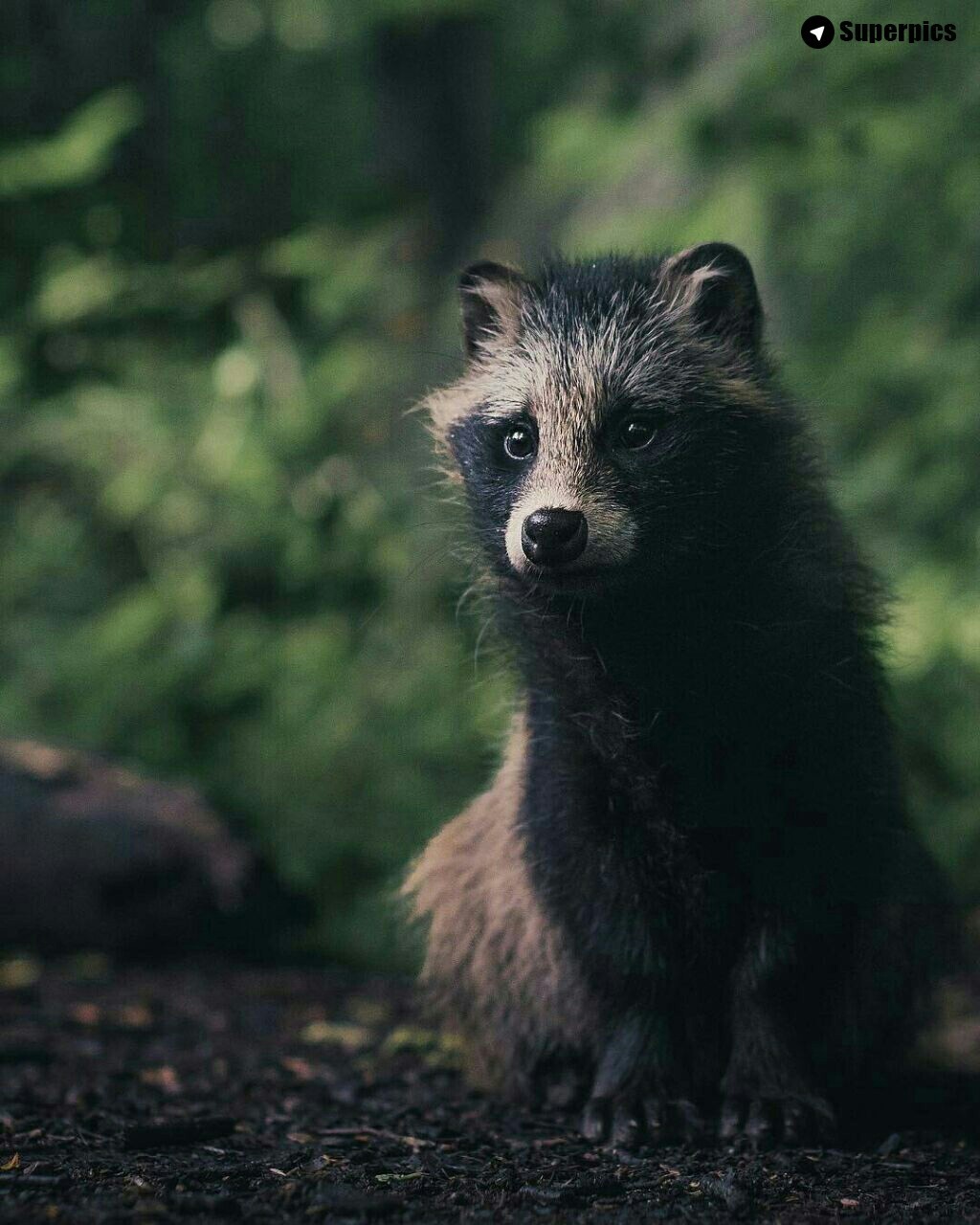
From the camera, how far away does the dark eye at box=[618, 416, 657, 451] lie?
3311mm

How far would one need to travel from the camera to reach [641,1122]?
3406 mm

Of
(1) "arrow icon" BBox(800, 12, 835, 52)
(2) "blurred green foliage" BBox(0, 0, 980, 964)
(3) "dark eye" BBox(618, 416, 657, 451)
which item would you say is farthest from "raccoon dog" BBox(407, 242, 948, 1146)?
(1) "arrow icon" BBox(800, 12, 835, 52)

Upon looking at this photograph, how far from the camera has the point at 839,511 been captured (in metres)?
3.71

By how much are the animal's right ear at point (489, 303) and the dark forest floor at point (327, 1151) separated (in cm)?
216

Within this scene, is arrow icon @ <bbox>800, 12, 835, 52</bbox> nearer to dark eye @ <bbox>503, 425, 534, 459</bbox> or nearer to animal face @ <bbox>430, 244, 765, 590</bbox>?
animal face @ <bbox>430, 244, 765, 590</bbox>

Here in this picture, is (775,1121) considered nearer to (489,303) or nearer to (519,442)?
(519,442)

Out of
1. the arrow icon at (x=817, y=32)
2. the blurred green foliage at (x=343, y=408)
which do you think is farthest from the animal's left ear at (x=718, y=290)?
the arrow icon at (x=817, y=32)

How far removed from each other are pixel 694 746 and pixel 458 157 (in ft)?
34.3

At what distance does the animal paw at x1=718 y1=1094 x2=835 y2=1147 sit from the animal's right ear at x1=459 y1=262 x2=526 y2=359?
6.98ft

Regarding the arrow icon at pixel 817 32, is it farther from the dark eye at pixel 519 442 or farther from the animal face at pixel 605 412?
the dark eye at pixel 519 442

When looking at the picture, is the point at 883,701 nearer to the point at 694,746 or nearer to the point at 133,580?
the point at 694,746

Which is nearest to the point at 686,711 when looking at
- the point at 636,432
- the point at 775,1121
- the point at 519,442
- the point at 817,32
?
the point at 636,432

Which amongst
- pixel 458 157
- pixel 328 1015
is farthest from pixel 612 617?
pixel 458 157

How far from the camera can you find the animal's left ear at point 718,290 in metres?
3.59
